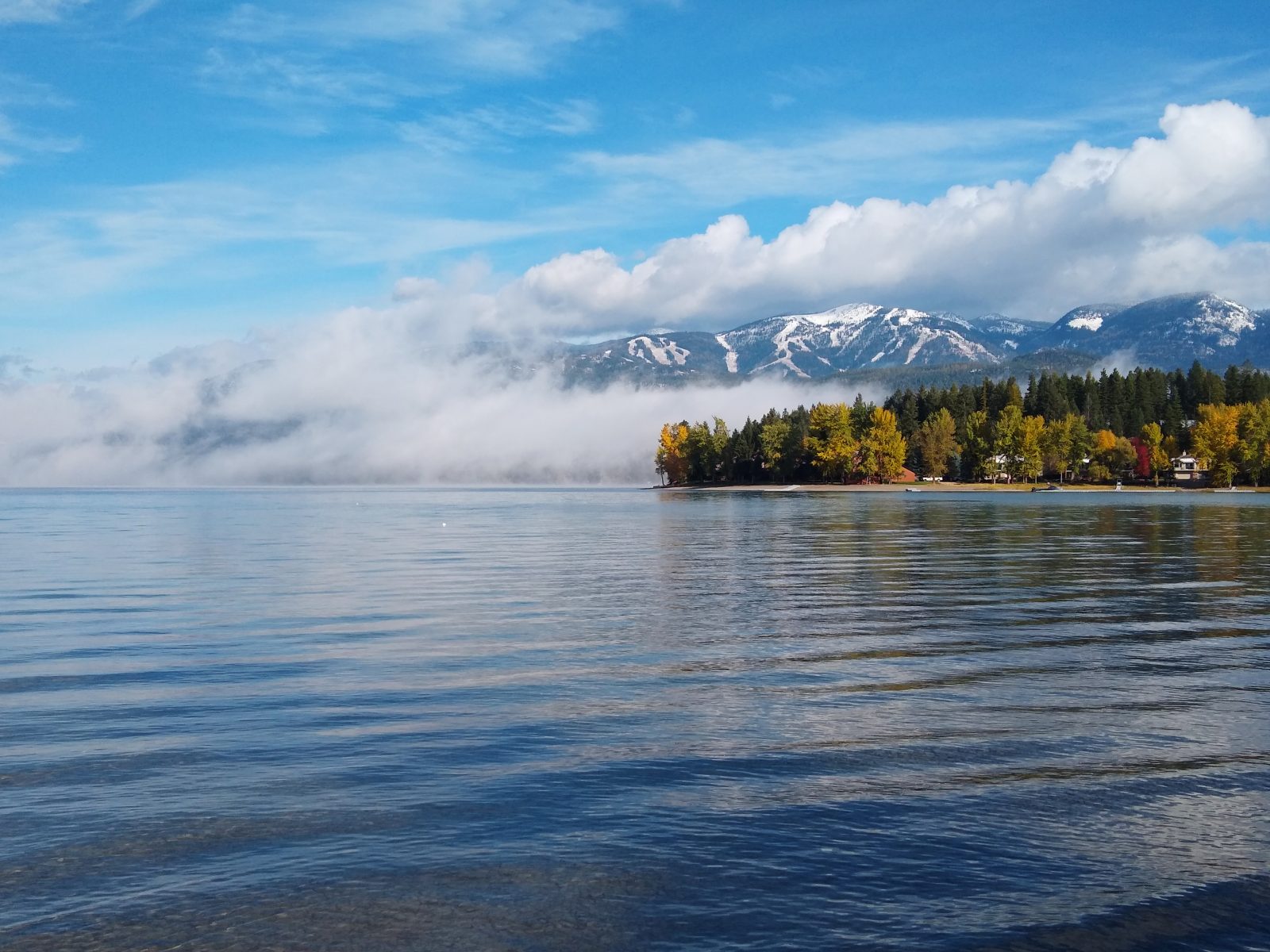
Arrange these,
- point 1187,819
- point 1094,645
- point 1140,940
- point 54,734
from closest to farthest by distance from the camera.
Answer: point 1140,940, point 1187,819, point 54,734, point 1094,645

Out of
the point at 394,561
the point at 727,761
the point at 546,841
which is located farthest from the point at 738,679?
the point at 394,561

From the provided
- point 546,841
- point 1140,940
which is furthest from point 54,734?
point 1140,940

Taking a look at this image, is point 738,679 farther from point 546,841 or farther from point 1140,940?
point 1140,940

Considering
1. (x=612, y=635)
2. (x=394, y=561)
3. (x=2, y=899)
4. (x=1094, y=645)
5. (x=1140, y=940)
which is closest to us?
(x=1140, y=940)

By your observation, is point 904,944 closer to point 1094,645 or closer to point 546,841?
point 546,841

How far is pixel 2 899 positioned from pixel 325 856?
3071mm

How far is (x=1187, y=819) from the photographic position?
1258cm

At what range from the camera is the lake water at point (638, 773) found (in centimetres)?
1018

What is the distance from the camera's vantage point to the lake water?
33.4 ft

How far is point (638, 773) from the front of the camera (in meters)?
14.6

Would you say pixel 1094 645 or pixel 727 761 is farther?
pixel 1094 645

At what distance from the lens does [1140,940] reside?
9523mm

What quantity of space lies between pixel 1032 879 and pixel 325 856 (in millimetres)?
7482

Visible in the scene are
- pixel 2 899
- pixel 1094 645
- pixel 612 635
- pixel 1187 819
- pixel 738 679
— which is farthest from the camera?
pixel 612 635
